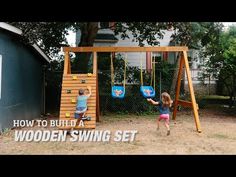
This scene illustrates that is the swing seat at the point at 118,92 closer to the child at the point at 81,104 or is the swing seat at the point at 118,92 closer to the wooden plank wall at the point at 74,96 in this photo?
the wooden plank wall at the point at 74,96

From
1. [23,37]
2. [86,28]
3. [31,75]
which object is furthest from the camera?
[86,28]

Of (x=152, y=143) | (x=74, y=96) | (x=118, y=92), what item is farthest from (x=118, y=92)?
(x=152, y=143)

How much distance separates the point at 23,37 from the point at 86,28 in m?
4.15

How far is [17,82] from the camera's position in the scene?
10.8 meters

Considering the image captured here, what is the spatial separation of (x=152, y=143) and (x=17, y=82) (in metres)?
5.01

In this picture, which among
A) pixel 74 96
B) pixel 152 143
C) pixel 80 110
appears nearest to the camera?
pixel 152 143

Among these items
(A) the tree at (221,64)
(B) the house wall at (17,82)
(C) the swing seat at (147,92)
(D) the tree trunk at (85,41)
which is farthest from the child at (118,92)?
(A) the tree at (221,64)

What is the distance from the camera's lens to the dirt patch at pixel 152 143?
7164 mm

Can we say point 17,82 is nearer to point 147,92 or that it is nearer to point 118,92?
point 118,92
